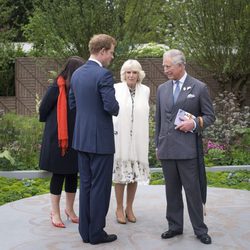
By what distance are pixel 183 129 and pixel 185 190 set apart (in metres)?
0.60

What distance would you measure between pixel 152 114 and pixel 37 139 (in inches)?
104

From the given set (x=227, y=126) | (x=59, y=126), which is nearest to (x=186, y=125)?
(x=59, y=126)

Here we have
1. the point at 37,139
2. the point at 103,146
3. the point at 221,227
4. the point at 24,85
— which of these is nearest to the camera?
the point at 103,146

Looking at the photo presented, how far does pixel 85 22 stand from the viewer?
13117 millimetres

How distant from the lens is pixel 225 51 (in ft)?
43.6

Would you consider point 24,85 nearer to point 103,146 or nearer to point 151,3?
point 151,3

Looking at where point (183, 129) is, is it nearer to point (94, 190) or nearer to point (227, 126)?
point (94, 190)

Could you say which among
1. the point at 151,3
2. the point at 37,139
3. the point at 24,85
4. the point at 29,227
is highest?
Answer: the point at 151,3

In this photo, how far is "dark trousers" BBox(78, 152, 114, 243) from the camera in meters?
5.11

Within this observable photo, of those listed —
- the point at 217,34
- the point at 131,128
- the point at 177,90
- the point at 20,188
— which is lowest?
the point at 20,188

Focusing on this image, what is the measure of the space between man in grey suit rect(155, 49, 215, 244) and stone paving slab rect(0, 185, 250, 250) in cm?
30

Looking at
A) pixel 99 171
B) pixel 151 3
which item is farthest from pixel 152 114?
pixel 99 171

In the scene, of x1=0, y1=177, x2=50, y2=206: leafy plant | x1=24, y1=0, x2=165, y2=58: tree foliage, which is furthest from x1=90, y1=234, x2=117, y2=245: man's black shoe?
x1=24, y1=0, x2=165, y2=58: tree foliage

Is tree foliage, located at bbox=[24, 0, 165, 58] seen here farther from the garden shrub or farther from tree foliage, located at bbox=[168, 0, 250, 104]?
the garden shrub
